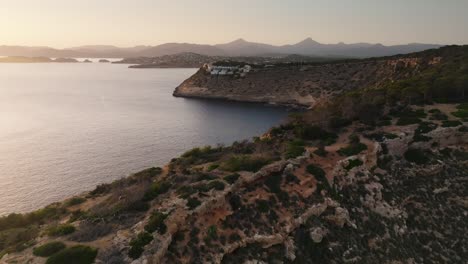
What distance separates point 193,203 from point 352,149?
17231 millimetres

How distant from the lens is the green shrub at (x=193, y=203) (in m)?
22.4

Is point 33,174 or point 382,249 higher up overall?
point 382,249

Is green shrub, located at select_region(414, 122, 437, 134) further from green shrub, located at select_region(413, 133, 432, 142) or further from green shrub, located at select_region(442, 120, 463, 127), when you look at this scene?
green shrub, located at select_region(442, 120, 463, 127)

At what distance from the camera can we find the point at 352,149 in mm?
32812

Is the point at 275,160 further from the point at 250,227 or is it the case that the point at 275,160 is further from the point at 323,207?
the point at 250,227

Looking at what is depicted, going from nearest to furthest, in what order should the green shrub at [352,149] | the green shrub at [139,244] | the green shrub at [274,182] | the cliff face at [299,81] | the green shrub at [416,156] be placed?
the green shrub at [139,244]
the green shrub at [274,182]
the green shrub at [352,149]
the green shrub at [416,156]
the cliff face at [299,81]

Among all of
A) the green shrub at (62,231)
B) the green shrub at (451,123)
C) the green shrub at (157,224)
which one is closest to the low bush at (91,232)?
the green shrub at (62,231)

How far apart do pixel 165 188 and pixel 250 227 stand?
744 centimetres

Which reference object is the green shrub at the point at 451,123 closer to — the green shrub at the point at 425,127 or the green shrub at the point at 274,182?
the green shrub at the point at 425,127

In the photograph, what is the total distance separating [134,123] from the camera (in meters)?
88.1

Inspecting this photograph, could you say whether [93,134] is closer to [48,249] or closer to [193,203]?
[193,203]

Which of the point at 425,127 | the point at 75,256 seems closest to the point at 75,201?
the point at 75,256

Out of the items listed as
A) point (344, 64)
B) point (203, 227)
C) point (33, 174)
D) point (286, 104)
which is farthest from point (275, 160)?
point (344, 64)

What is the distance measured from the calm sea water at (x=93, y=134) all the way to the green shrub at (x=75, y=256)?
1076 inches
